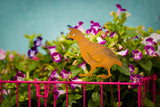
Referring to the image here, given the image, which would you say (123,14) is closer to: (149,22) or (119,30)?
(119,30)

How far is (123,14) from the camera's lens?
914 mm

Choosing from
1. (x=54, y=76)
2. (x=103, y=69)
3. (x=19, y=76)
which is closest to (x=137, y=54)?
(x=103, y=69)

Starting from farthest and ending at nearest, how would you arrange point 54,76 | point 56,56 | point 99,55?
point 56,56 → point 54,76 → point 99,55

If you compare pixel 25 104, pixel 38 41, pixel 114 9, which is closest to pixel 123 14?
pixel 114 9

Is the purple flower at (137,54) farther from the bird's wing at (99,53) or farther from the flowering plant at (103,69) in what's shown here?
the bird's wing at (99,53)

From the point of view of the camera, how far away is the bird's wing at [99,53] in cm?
69

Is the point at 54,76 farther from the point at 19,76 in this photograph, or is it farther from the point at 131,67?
the point at 131,67

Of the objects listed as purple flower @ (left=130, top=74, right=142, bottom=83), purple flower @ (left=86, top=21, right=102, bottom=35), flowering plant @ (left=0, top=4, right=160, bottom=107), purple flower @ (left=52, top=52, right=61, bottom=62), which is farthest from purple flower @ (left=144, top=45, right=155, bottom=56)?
purple flower @ (left=52, top=52, right=61, bottom=62)

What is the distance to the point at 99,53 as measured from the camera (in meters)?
0.69

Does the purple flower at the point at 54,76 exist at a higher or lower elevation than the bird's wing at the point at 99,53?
lower

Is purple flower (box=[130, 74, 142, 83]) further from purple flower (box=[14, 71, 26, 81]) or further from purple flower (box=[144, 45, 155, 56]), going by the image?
purple flower (box=[14, 71, 26, 81])

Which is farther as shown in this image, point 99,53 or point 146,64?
point 146,64

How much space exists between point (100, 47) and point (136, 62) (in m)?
0.27

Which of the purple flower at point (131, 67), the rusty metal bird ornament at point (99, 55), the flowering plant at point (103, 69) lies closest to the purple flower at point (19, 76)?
the flowering plant at point (103, 69)
